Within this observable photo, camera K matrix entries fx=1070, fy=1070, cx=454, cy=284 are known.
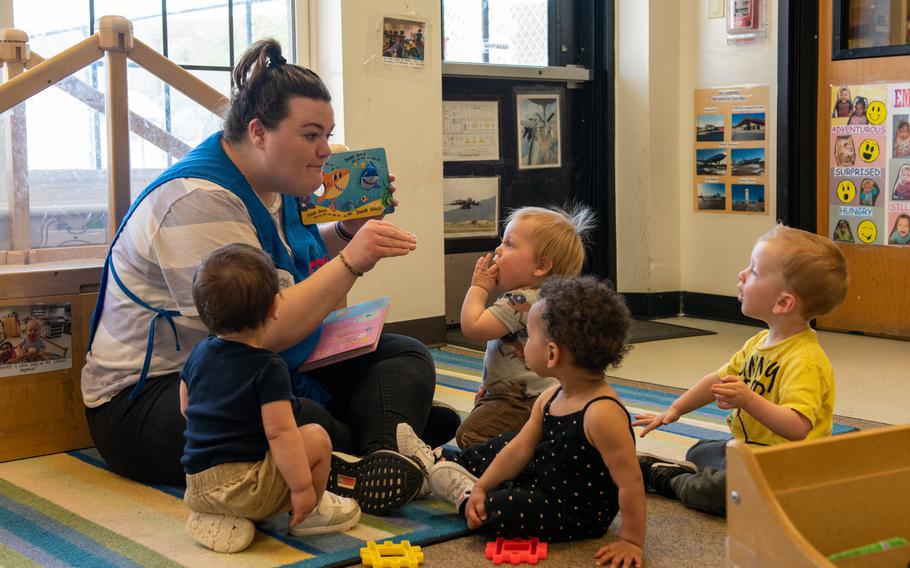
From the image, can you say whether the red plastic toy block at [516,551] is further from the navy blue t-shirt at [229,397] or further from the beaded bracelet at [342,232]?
the beaded bracelet at [342,232]

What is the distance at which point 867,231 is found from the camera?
3.79m

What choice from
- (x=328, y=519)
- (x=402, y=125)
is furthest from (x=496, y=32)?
(x=328, y=519)

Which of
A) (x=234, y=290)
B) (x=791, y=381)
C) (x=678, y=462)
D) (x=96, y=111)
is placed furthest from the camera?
(x=96, y=111)

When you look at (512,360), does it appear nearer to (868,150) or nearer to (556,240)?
(556,240)

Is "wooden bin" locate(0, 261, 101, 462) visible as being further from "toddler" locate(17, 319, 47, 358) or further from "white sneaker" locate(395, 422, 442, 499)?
"white sneaker" locate(395, 422, 442, 499)

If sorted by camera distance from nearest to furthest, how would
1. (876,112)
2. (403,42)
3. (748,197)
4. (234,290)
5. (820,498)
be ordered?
1. (820,498)
2. (234,290)
3. (403,42)
4. (876,112)
5. (748,197)

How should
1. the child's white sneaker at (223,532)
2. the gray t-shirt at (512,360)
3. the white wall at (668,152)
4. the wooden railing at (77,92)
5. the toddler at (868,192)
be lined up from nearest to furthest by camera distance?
the child's white sneaker at (223,532) < the gray t-shirt at (512,360) < the wooden railing at (77,92) < the toddler at (868,192) < the white wall at (668,152)

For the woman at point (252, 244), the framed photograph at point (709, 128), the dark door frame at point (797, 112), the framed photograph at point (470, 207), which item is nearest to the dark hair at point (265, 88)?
the woman at point (252, 244)

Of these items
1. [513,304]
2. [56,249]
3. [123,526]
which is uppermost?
[56,249]

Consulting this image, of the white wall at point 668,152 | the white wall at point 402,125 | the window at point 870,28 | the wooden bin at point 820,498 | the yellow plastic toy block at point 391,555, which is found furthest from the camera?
the white wall at point 668,152

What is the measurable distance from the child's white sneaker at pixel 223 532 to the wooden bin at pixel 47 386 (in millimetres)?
757

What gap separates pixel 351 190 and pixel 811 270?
101 centimetres

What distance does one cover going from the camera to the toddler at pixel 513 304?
210cm

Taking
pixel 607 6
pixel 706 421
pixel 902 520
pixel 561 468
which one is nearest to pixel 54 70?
pixel 561 468
